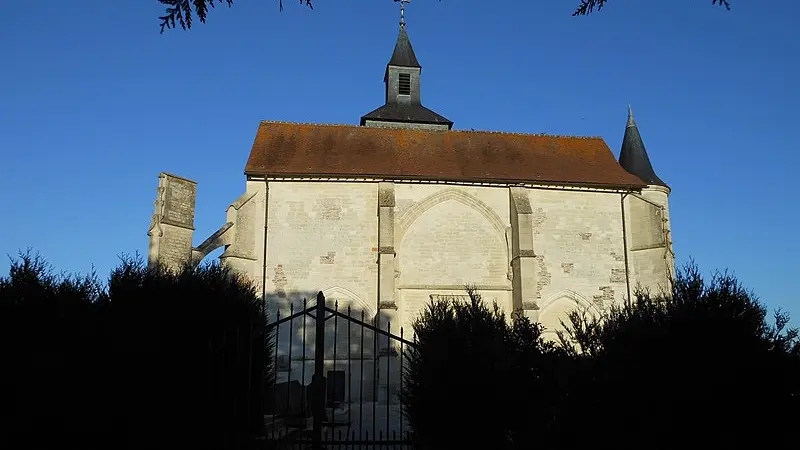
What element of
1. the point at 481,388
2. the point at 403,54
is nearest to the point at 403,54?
the point at 403,54

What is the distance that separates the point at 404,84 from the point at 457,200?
9.11 metres

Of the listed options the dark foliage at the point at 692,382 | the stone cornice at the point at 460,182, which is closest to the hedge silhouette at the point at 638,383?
the dark foliage at the point at 692,382

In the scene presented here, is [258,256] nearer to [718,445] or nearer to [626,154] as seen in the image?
[626,154]

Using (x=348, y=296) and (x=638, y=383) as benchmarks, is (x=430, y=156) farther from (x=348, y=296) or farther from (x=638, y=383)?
(x=638, y=383)

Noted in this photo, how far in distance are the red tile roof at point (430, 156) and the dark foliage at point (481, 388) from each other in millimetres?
12616

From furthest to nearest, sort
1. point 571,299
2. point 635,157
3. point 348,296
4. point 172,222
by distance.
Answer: point 635,157
point 571,299
point 348,296
point 172,222

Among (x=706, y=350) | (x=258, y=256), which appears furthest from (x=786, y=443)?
(x=258, y=256)

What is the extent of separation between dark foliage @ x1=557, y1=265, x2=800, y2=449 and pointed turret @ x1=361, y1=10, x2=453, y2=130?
20622 mm

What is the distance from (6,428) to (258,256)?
42.6 feet

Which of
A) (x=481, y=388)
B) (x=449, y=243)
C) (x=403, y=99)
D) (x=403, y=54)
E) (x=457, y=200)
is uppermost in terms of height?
(x=403, y=54)

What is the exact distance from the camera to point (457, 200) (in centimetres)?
2136

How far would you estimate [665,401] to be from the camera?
6.34 meters

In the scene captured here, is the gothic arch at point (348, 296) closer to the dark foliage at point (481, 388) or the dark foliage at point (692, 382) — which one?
the dark foliage at point (481, 388)

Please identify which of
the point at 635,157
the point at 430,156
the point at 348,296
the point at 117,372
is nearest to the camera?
the point at 117,372
